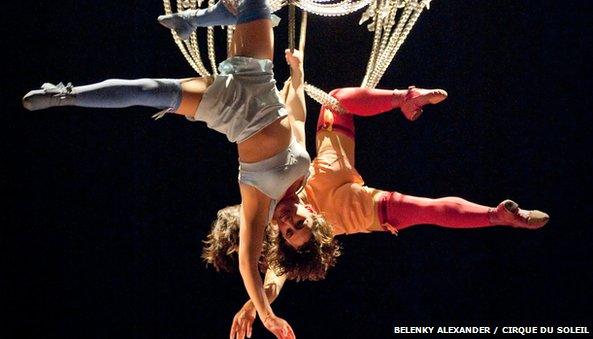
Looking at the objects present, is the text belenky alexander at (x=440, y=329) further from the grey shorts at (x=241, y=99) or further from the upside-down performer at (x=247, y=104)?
the grey shorts at (x=241, y=99)

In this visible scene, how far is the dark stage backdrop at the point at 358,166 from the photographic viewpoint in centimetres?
292

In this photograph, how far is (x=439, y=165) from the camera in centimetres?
311

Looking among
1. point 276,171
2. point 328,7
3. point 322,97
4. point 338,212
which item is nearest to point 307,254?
point 338,212

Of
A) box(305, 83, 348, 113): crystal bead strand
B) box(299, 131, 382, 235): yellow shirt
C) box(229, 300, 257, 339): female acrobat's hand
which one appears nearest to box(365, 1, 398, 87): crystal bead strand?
box(305, 83, 348, 113): crystal bead strand

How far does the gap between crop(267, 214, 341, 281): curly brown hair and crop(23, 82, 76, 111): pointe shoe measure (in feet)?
2.63

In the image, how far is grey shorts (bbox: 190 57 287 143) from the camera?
7.20 ft

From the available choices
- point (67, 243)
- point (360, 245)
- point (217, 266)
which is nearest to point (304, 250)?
point (217, 266)

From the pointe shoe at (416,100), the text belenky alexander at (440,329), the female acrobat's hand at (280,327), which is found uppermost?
the pointe shoe at (416,100)

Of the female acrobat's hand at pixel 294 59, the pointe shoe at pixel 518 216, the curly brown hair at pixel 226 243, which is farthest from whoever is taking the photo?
the curly brown hair at pixel 226 243

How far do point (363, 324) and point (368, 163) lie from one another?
56 cm

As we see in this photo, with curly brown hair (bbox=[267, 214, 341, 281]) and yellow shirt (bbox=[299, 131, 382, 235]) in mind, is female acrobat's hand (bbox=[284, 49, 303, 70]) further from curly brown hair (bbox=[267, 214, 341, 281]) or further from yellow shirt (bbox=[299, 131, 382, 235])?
curly brown hair (bbox=[267, 214, 341, 281])

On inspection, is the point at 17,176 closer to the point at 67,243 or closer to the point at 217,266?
the point at 67,243

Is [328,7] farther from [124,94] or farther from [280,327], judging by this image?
[280,327]

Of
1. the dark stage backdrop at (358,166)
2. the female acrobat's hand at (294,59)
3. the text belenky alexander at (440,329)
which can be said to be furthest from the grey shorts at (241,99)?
the text belenky alexander at (440,329)
